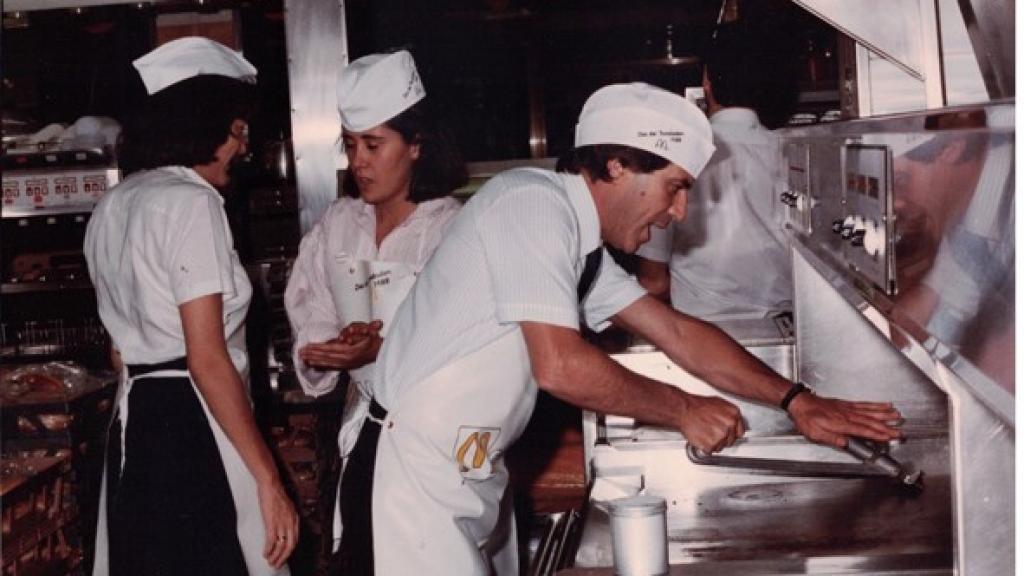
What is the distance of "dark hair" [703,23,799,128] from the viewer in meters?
3.14

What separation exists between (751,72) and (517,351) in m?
1.57

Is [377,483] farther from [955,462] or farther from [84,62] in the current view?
[84,62]

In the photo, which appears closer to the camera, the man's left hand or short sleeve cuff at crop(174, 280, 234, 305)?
the man's left hand

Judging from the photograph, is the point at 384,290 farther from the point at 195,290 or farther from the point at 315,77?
the point at 315,77

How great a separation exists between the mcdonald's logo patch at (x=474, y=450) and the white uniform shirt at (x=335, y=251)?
704 mm

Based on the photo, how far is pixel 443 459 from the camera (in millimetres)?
1982

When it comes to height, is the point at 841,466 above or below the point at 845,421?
below

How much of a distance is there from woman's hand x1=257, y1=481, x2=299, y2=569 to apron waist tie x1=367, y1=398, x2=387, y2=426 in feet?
0.79

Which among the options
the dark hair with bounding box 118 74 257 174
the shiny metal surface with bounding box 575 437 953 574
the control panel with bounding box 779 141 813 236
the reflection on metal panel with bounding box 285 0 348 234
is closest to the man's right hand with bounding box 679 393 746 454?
the shiny metal surface with bounding box 575 437 953 574

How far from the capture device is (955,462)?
0.99 meters

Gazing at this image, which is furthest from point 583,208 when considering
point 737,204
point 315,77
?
point 315,77

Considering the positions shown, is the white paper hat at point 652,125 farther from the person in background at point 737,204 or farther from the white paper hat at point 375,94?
the person in background at point 737,204

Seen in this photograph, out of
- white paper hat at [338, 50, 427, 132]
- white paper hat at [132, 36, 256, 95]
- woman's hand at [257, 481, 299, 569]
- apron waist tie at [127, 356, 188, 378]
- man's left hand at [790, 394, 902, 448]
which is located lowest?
woman's hand at [257, 481, 299, 569]

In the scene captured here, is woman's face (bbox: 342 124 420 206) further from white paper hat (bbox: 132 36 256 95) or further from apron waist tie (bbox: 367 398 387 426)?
apron waist tie (bbox: 367 398 387 426)
